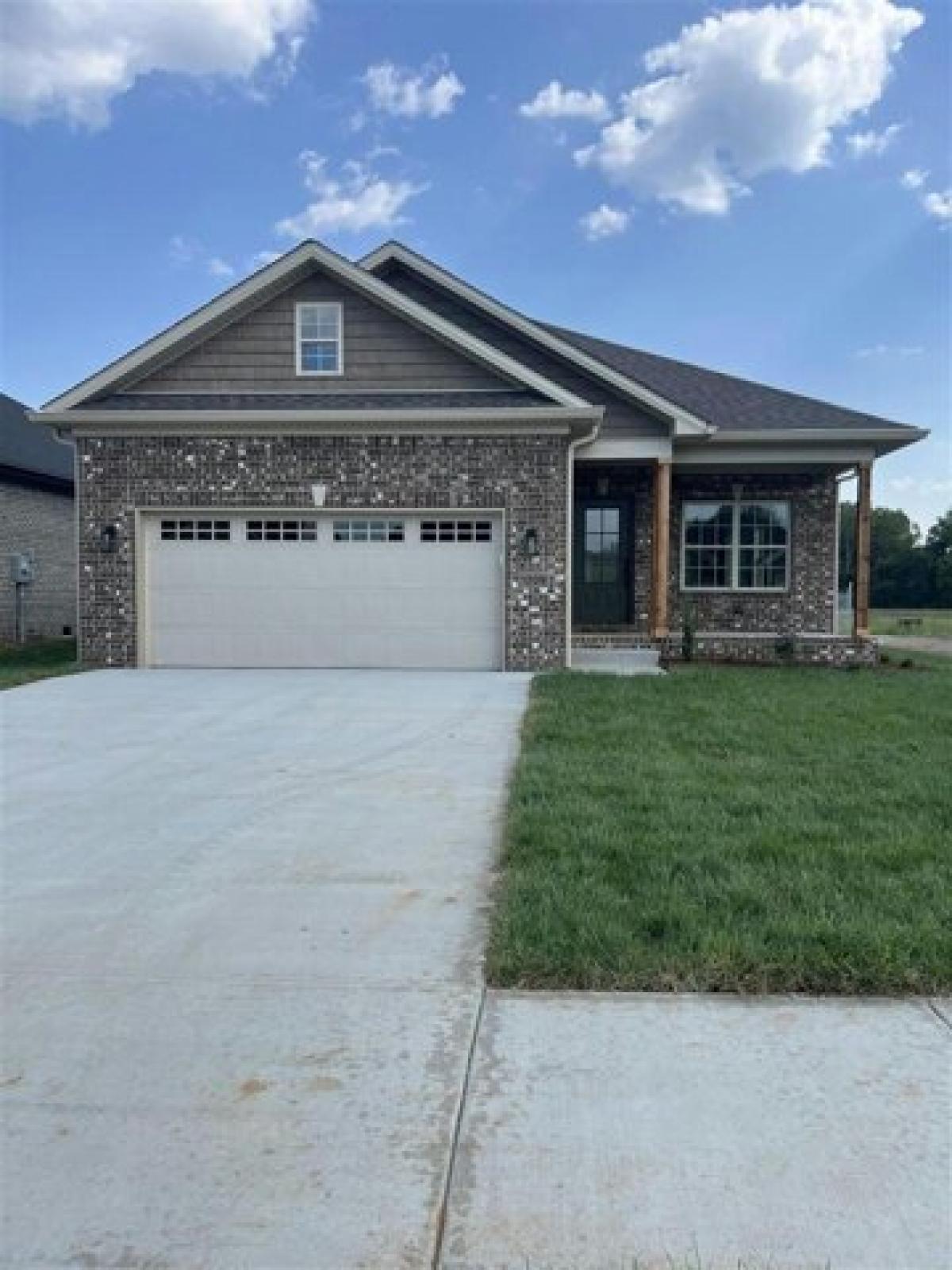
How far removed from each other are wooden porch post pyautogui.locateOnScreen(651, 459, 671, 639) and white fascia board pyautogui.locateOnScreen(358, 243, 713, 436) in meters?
0.75

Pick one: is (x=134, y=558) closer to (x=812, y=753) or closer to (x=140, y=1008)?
(x=812, y=753)

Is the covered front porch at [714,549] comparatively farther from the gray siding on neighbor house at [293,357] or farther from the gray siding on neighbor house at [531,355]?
the gray siding on neighbor house at [293,357]

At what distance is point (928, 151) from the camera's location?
14.1 meters

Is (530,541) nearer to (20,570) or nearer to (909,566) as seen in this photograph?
(20,570)

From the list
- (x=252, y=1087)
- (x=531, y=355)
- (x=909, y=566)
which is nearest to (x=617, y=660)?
(x=531, y=355)

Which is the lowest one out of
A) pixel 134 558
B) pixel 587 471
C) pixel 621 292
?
pixel 134 558

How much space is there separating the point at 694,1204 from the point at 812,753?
5.46 meters

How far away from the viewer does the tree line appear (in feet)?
182

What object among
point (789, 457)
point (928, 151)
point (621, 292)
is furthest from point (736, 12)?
point (621, 292)

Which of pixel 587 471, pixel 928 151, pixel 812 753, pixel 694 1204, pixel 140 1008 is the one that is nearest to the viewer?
pixel 694 1204

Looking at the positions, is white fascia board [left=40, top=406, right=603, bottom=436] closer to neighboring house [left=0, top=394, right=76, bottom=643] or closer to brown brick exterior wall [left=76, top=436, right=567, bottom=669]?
brown brick exterior wall [left=76, top=436, right=567, bottom=669]

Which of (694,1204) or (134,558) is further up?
(134,558)

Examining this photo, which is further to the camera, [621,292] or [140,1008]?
[621,292]

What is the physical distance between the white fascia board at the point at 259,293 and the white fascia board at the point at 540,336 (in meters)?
1.64
